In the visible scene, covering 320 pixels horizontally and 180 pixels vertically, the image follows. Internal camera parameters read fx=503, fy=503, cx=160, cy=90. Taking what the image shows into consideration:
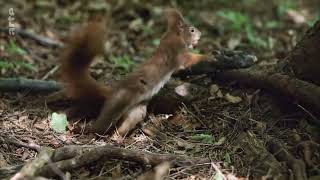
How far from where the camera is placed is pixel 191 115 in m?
3.85

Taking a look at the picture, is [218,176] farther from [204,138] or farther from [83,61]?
[83,61]

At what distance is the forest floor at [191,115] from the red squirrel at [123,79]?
0.17 metres

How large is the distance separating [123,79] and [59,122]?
593mm

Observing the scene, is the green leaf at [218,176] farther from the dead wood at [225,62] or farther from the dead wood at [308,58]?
the dead wood at [225,62]

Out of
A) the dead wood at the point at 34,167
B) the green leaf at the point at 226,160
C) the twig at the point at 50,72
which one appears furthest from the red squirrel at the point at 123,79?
the twig at the point at 50,72

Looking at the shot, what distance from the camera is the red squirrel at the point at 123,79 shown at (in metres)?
3.39

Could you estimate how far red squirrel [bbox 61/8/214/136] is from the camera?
3.39 meters

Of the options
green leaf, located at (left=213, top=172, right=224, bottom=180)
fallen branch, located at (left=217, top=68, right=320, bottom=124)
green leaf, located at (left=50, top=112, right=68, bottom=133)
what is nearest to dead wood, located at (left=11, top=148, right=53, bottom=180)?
green leaf, located at (left=50, top=112, right=68, bottom=133)

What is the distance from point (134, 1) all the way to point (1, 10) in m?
1.82

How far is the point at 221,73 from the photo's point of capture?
4102 mm

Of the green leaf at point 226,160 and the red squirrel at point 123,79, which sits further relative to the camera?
the red squirrel at point 123,79

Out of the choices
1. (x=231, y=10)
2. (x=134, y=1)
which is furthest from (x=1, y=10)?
(x=231, y=10)

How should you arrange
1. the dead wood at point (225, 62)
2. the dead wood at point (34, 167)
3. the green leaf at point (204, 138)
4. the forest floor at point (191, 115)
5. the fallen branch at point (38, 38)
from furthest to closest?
the fallen branch at point (38, 38), the dead wood at point (225, 62), the green leaf at point (204, 138), the forest floor at point (191, 115), the dead wood at point (34, 167)

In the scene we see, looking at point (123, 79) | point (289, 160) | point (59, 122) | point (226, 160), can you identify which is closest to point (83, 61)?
point (123, 79)
